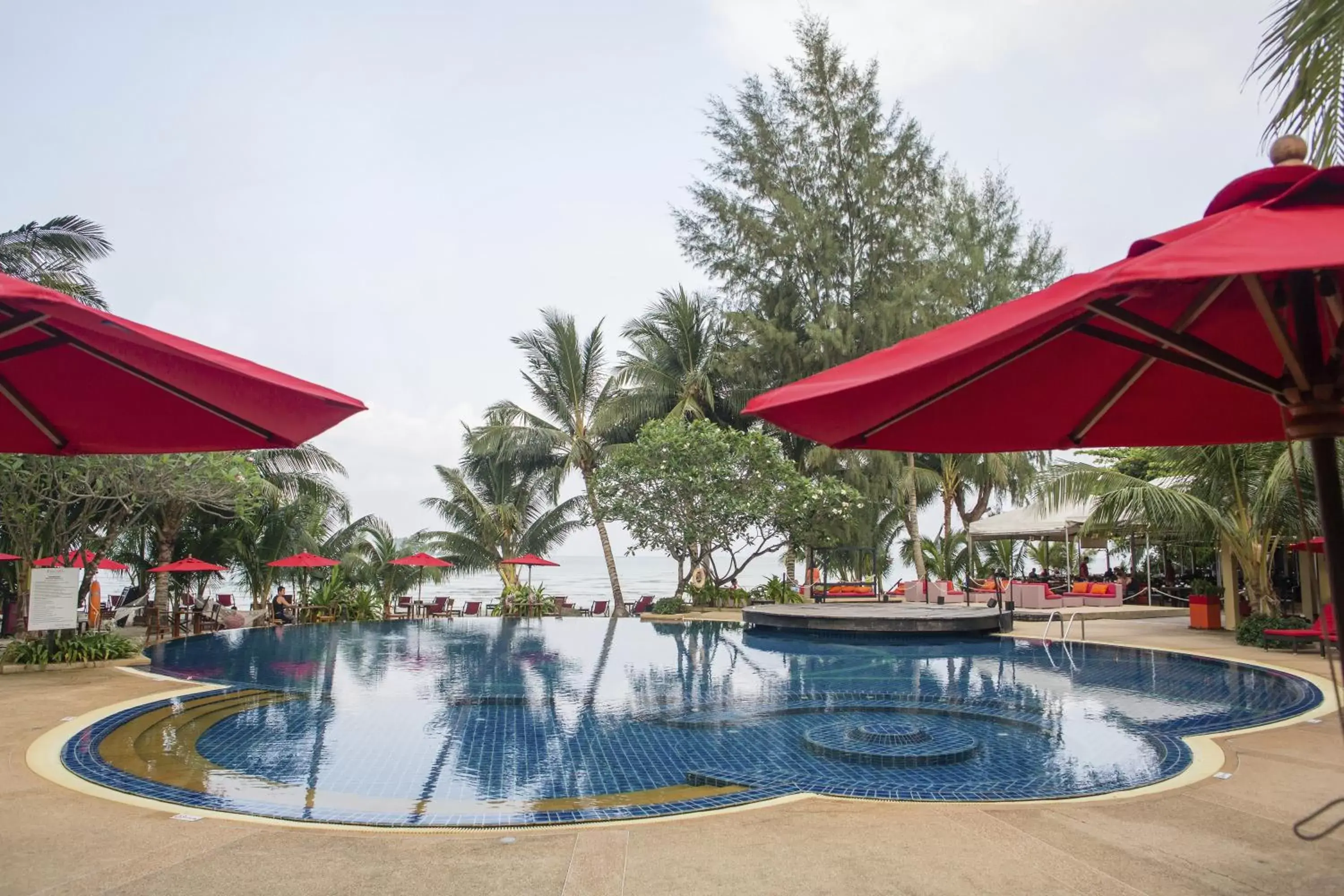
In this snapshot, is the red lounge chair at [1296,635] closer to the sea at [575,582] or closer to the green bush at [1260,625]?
the green bush at [1260,625]

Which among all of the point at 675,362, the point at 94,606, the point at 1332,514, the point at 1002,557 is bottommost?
the point at 94,606

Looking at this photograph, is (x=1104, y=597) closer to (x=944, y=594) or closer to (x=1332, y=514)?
(x=944, y=594)

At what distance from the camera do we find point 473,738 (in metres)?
8.27

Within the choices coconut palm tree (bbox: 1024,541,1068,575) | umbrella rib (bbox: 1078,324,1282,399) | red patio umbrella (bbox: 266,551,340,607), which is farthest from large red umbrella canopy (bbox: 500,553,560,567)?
umbrella rib (bbox: 1078,324,1282,399)

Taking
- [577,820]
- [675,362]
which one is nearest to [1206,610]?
[577,820]

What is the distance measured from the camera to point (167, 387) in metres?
3.08

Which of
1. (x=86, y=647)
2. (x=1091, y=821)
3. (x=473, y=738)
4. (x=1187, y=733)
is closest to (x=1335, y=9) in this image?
(x=1091, y=821)

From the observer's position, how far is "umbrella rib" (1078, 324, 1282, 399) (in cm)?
260

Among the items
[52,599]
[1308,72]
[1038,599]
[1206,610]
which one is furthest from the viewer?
[1038,599]

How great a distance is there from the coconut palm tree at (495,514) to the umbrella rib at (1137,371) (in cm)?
2317

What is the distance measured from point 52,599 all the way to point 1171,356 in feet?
41.1

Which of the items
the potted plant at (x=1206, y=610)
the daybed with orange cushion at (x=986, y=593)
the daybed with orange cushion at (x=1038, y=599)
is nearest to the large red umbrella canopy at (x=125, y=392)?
the potted plant at (x=1206, y=610)

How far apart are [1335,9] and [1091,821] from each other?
4185 millimetres

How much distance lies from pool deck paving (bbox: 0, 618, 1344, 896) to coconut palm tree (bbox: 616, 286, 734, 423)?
802 inches
